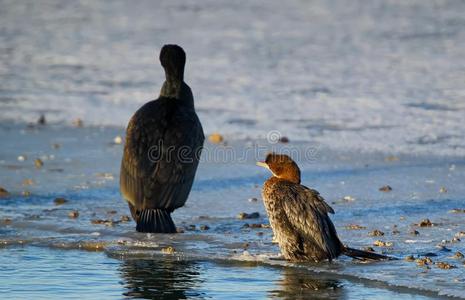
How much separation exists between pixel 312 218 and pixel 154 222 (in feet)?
4.60

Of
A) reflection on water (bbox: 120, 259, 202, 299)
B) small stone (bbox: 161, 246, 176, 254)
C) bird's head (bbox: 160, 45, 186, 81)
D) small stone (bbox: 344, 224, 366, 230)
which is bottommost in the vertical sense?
reflection on water (bbox: 120, 259, 202, 299)

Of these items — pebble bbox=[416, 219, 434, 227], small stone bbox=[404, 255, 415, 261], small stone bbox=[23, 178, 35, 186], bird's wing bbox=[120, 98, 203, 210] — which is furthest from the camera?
small stone bbox=[23, 178, 35, 186]

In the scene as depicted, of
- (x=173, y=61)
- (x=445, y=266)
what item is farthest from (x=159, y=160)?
(x=445, y=266)

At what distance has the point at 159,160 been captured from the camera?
757 cm

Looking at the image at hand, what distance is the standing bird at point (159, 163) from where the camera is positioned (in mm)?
7484

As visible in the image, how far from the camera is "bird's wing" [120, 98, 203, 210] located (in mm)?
7520

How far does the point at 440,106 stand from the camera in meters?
12.3

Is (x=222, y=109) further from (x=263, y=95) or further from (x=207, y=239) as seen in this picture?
(x=207, y=239)

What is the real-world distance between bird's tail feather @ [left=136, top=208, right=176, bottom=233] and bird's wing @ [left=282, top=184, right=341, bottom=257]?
114 centimetres

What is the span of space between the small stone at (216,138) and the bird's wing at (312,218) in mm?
4333

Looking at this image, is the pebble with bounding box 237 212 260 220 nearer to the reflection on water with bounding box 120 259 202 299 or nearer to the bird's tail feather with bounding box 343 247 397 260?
the reflection on water with bounding box 120 259 202 299

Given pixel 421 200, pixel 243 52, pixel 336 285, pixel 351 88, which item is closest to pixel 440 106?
pixel 351 88

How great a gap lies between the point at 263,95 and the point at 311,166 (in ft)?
12.5

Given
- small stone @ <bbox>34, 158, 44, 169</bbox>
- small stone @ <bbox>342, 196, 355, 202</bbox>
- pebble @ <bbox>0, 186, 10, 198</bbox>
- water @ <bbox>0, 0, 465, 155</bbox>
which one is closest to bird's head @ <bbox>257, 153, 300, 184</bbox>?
small stone @ <bbox>342, 196, 355, 202</bbox>
